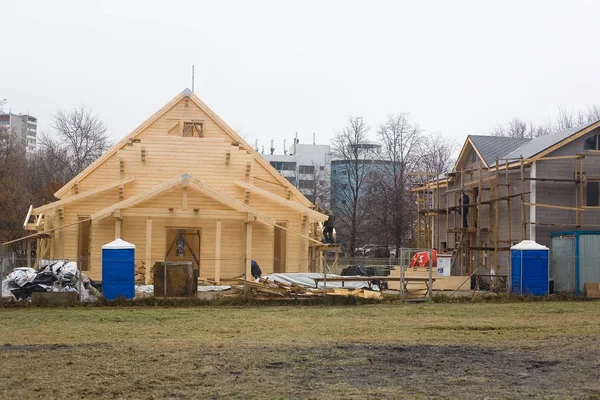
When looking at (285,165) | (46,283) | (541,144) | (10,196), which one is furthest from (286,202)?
(285,165)

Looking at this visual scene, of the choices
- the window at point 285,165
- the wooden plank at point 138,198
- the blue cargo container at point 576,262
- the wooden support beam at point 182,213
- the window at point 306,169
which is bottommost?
the blue cargo container at point 576,262

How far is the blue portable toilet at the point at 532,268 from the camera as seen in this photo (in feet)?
97.2

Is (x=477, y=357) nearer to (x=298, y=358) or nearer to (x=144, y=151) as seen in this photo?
(x=298, y=358)

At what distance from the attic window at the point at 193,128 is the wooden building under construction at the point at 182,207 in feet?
0.41

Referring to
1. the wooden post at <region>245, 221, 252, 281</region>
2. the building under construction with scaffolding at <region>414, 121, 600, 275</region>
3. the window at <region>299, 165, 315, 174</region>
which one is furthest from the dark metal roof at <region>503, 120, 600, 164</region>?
the window at <region>299, 165, 315, 174</region>

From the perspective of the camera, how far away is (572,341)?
17.0m

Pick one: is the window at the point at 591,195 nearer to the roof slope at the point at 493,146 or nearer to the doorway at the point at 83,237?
the roof slope at the point at 493,146

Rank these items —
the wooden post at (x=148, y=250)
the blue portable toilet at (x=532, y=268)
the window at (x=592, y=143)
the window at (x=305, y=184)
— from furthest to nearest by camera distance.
A: the window at (x=305, y=184) → the window at (x=592, y=143) → the wooden post at (x=148, y=250) → the blue portable toilet at (x=532, y=268)

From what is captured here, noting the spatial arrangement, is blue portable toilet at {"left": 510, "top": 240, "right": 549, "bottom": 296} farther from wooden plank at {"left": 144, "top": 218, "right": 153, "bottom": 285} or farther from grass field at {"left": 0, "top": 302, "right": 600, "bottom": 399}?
wooden plank at {"left": 144, "top": 218, "right": 153, "bottom": 285}

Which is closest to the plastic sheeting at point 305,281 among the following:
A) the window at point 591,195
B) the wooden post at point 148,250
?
the wooden post at point 148,250

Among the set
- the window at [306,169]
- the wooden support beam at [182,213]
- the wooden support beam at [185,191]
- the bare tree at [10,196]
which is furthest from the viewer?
the window at [306,169]

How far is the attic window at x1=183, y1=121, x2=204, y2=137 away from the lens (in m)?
37.0

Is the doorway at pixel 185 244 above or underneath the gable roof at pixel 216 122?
underneath

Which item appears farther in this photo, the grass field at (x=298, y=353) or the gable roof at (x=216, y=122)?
the gable roof at (x=216, y=122)
